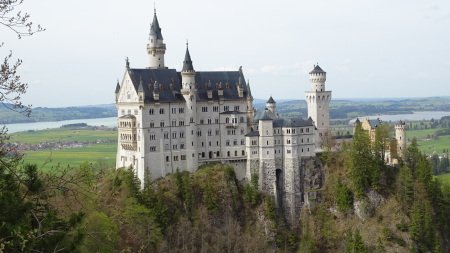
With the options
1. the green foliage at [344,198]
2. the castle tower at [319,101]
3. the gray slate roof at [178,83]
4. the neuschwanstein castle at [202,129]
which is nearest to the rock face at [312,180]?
the neuschwanstein castle at [202,129]

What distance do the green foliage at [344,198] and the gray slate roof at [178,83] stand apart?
21.6 meters

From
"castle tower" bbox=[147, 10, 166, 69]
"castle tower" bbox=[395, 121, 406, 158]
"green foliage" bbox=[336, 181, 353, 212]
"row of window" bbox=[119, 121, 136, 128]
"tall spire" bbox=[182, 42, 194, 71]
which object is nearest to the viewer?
"row of window" bbox=[119, 121, 136, 128]

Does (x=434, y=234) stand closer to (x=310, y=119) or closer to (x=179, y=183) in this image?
(x=310, y=119)

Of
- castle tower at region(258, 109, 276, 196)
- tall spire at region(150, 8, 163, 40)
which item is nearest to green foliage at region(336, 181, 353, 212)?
castle tower at region(258, 109, 276, 196)

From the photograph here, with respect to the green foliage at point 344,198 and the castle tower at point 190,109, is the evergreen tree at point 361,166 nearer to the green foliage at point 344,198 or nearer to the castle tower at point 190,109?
the green foliage at point 344,198

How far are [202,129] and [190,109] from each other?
4.44m

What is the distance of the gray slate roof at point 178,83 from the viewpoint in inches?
3233

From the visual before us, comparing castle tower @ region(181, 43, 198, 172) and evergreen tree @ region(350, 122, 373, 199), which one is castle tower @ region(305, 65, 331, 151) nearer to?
evergreen tree @ region(350, 122, 373, 199)

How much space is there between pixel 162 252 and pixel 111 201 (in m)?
10.4

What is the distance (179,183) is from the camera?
79.7 meters

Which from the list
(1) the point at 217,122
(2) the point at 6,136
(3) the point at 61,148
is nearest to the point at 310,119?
(1) the point at 217,122

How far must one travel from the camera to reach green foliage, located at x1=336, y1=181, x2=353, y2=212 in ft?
278

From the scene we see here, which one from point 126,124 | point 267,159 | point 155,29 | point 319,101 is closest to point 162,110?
point 126,124

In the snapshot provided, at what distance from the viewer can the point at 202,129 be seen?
284 feet
